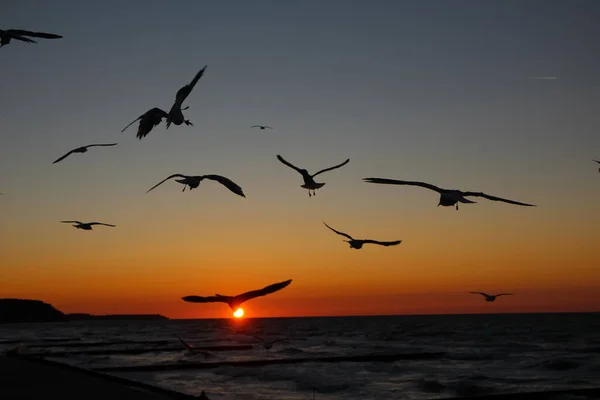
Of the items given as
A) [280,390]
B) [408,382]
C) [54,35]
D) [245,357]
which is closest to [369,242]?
[54,35]

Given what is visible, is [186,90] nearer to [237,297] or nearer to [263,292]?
[237,297]

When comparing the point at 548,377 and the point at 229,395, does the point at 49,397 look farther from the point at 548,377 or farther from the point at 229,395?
the point at 548,377

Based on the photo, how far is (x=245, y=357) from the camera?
2285 inches

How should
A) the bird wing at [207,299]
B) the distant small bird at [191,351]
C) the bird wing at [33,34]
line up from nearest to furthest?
the bird wing at [207,299]
the bird wing at [33,34]
the distant small bird at [191,351]

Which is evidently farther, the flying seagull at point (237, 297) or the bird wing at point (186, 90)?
the bird wing at point (186, 90)

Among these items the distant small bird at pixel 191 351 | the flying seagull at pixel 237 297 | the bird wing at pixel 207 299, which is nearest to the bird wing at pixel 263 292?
Result: the flying seagull at pixel 237 297

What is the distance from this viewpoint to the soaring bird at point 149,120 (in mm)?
12352

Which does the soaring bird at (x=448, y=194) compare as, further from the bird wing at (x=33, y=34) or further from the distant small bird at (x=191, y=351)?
the distant small bird at (x=191, y=351)

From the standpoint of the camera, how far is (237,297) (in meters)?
11.2

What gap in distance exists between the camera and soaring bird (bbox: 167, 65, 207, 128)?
11617mm

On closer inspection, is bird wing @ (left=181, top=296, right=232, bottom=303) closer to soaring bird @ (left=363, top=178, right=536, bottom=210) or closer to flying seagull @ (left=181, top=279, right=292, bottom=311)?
flying seagull @ (left=181, top=279, right=292, bottom=311)

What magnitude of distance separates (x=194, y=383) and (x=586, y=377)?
24739 mm

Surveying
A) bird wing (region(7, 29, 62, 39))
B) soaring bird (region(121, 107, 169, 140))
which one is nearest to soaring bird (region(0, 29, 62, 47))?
bird wing (region(7, 29, 62, 39))

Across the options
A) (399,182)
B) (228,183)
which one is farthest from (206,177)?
(399,182)
